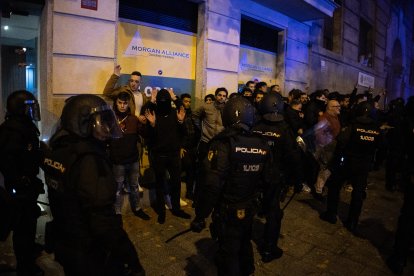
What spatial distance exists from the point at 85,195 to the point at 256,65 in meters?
8.55

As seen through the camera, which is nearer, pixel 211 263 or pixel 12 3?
pixel 211 263

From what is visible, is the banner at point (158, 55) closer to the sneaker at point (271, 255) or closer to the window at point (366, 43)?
the sneaker at point (271, 255)

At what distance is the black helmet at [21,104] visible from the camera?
3322 millimetres

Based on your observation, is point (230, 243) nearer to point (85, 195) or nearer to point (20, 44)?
point (85, 195)

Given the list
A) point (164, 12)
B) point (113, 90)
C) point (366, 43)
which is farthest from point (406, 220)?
point (366, 43)

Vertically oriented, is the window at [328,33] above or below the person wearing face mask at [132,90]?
above

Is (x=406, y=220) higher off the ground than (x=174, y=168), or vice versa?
(x=174, y=168)

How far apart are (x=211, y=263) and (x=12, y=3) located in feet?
16.0

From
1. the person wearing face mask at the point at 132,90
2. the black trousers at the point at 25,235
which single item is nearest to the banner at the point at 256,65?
the person wearing face mask at the point at 132,90

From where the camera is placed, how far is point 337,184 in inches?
206

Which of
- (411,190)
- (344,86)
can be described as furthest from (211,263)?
(344,86)

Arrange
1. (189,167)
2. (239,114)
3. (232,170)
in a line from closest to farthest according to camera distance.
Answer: (232,170), (239,114), (189,167)

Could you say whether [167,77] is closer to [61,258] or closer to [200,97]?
[200,97]

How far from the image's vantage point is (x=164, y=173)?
202 inches
